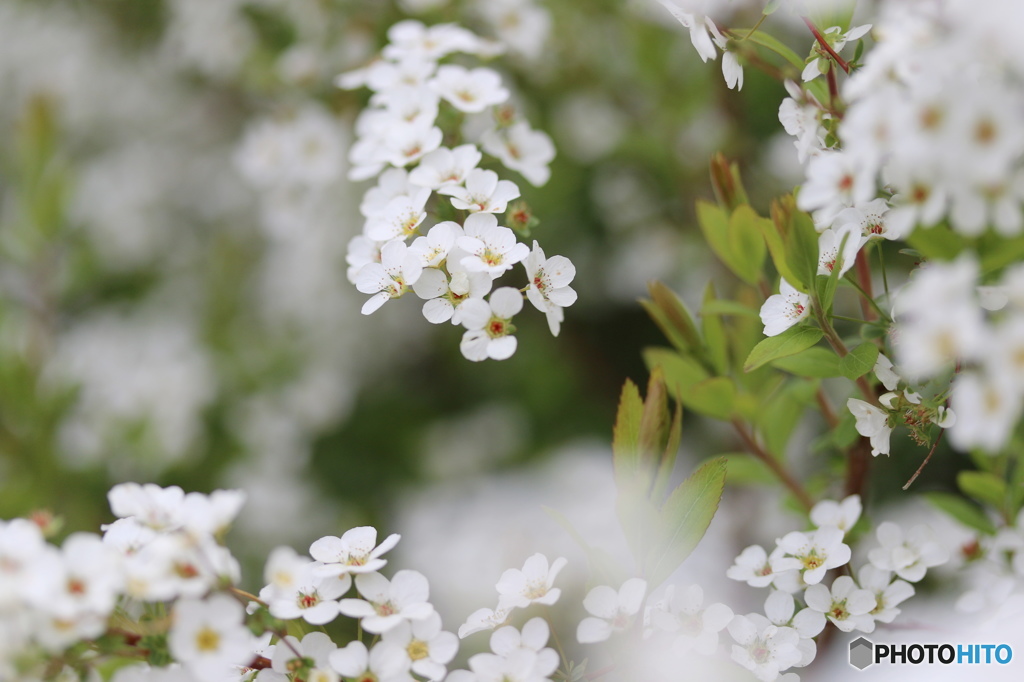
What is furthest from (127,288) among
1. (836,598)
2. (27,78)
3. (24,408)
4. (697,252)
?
(836,598)

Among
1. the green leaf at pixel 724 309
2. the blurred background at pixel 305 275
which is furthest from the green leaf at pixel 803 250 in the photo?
the blurred background at pixel 305 275

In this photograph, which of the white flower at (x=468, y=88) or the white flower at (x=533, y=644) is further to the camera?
the white flower at (x=468, y=88)

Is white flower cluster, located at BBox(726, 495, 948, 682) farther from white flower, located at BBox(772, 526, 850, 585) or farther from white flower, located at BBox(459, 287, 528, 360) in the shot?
white flower, located at BBox(459, 287, 528, 360)

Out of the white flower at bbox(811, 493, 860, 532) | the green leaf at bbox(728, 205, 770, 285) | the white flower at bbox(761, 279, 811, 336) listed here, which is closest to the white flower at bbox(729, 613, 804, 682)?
the white flower at bbox(811, 493, 860, 532)

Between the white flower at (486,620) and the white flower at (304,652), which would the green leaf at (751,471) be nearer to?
the white flower at (486,620)

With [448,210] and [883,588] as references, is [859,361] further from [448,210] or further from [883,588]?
[448,210]
